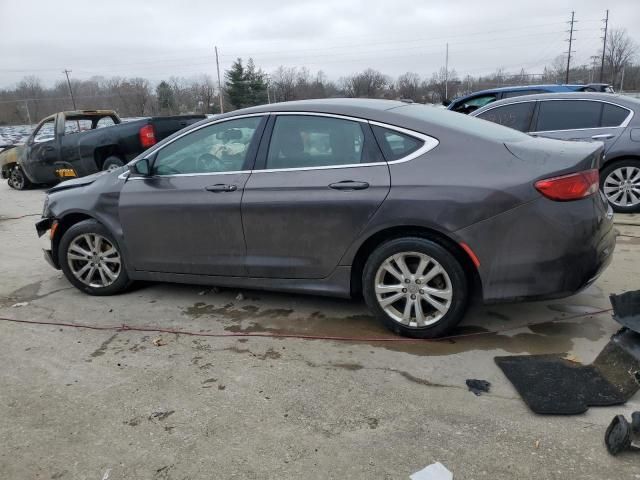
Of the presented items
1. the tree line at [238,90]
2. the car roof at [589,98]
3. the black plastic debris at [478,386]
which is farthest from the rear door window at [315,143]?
the tree line at [238,90]

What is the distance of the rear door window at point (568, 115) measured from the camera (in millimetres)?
6895

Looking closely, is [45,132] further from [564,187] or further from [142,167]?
[564,187]

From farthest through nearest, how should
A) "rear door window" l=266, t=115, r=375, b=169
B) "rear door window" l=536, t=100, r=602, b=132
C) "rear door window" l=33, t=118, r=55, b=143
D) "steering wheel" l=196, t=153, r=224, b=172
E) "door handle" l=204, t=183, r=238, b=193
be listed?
"rear door window" l=33, t=118, r=55, b=143 < "rear door window" l=536, t=100, r=602, b=132 < "steering wheel" l=196, t=153, r=224, b=172 < "door handle" l=204, t=183, r=238, b=193 < "rear door window" l=266, t=115, r=375, b=169

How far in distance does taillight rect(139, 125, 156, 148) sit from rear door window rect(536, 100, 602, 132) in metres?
7.19

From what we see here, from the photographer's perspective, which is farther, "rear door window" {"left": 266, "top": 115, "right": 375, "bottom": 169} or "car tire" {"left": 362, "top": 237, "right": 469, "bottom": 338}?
"rear door window" {"left": 266, "top": 115, "right": 375, "bottom": 169}

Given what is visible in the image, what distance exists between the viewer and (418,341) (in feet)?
12.1

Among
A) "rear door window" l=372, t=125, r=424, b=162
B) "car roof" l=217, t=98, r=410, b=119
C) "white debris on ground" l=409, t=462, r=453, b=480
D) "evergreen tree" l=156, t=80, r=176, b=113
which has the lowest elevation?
"white debris on ground" l=409, t=462, r=453, b=480

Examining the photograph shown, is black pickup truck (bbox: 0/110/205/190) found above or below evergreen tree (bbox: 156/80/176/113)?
below

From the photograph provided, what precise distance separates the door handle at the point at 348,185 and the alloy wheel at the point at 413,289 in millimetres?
529

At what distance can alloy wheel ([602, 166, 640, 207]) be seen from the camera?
6.79 metres

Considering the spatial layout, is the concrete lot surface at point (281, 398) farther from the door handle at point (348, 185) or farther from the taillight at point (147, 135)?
the taillight at point (147, 135)

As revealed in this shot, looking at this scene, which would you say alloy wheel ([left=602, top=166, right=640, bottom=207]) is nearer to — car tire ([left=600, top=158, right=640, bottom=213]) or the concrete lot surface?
car tire ([left=600, top=158, right=640, bottom=213])

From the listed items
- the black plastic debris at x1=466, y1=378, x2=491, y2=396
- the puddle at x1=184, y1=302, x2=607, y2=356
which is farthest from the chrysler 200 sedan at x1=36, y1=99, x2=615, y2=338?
the black plastic debris at x1=466, y1=378, x2=491, y2=396

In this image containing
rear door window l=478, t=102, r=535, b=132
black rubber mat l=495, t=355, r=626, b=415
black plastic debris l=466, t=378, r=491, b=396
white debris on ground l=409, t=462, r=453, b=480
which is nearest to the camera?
white debris on ground l=409, t=462, r=453, b=480
